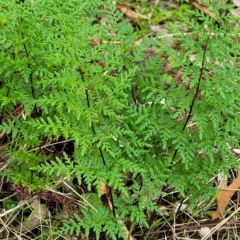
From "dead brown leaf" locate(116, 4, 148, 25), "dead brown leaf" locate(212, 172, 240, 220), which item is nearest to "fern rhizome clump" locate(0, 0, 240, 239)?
"dead brown leaf" locate(212, 172, 240, 220)

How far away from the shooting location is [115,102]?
6.82ft

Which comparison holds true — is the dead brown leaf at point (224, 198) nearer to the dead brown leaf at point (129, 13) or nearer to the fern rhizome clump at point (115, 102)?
the fern rhizome clump at point (115, 102)

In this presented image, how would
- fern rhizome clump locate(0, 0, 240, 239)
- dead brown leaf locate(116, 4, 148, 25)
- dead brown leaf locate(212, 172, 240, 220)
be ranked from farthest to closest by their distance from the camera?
dead brown leaf locate(116, 4, 148, 25) → dead brown leaf locate(212, 172, 240, 220) → fern rhizome clump locate(0, 0, 240, 239)

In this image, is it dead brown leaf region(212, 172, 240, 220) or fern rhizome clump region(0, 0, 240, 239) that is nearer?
fern rhizome clump region(0, 0, 240, 239)

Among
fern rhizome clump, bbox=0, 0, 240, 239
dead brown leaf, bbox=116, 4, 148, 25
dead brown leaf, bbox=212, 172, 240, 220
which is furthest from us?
dead brown leaf, bbox=116, 4, 148, 25

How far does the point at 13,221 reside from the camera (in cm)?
262

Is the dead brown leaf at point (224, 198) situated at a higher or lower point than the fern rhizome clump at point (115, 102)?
lower

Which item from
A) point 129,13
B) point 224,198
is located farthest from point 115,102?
point 129,13

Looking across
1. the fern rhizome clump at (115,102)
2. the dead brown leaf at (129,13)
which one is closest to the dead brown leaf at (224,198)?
the fern rhizome clump at (115,102)

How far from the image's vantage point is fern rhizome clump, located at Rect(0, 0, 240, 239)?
2076mm

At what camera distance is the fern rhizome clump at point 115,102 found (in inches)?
81.7

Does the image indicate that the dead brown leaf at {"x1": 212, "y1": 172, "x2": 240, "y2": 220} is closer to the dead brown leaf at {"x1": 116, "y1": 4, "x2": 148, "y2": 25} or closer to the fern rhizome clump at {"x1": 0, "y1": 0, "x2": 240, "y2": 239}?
the fern rhizome clump at {"x1": 0, "y1": 0, "x2": 240, "y2": 239}

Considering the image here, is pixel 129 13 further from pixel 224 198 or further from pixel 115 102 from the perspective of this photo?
pixel 115 102

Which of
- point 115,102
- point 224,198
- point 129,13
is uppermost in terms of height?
point 115,102
